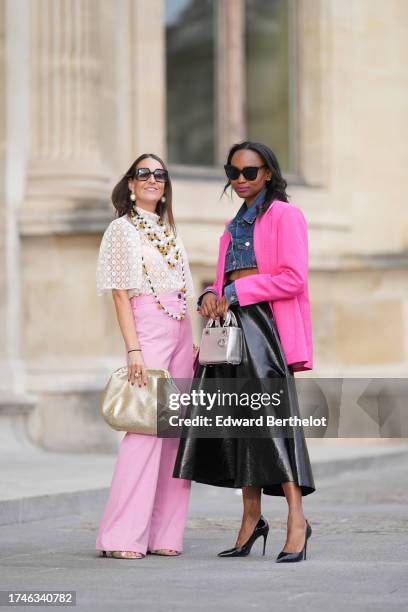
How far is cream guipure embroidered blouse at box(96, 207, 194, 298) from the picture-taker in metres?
7.02

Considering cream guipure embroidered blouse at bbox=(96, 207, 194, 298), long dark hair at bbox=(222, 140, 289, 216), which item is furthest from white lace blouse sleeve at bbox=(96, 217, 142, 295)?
long dark hair at bbox=(222, 140, 289, 216)

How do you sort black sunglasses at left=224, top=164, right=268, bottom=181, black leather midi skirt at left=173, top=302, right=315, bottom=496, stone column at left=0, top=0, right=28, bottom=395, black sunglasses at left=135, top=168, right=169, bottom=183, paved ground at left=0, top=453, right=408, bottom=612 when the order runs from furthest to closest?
1. stone column at left=0, top=0, right=28, bottom=395
2. black sunglasses at left=135, top=168, right=169, bottom=183
3. black sunglasses at left=224, top=164, right=268, bottom=181
4. black leather midi skirt at left=173, top=302, right=315, bottom=496
5. paved ground at left=0, top=453, right=408, bottom=612

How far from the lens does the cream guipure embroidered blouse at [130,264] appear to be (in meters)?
7.02

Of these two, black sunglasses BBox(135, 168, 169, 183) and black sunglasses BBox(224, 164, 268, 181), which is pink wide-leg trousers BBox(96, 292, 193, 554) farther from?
black sunglasses BBox(224, 164, 268, 181)

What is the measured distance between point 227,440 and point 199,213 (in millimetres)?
8352

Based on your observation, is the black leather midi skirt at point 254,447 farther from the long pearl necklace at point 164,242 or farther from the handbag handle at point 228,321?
the long pearl necklace at point 164,242

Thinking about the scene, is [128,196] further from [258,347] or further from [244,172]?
[258,347]

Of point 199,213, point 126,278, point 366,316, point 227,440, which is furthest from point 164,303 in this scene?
point 366,316

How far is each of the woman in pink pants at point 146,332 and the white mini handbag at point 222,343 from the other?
0.40 meters

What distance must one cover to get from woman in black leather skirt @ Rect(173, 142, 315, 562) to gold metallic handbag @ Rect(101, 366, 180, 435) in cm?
15

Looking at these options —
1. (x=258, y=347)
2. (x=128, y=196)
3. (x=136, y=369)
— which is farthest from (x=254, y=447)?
(x=128, y=196)

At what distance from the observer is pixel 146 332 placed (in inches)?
276

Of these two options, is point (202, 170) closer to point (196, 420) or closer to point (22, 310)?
point (22, 310)

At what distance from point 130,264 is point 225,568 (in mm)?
1432
